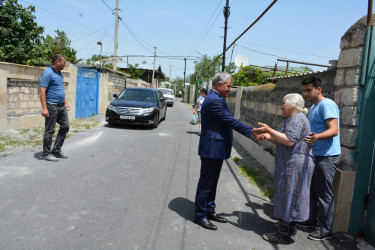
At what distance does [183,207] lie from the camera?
13.0 feet

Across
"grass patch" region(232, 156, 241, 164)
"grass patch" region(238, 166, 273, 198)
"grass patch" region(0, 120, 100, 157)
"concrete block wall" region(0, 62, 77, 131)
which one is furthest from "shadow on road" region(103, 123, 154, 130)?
"grass patch" region(238, 166, 273, 198)

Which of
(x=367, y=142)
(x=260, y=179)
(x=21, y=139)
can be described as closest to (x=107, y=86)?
(x=21, y=139)

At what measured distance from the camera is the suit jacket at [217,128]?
11.1 feet

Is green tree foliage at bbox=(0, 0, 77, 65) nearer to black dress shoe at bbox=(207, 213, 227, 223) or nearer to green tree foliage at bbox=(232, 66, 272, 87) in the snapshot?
green tree foliage at bbox=(232, 66, 272, 87)

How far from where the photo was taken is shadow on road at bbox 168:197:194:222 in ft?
12.1

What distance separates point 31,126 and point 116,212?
6.76 metres

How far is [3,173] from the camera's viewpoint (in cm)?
467

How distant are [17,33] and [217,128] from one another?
1202 centimetres

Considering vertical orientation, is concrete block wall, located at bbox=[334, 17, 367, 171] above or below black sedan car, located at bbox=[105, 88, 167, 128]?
above

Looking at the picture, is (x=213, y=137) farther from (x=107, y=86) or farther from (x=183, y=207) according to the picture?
(x=107, y=86)

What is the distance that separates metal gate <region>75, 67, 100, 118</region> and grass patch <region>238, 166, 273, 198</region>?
8852 mm

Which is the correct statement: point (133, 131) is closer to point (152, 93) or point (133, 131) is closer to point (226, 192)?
point (152, 93)

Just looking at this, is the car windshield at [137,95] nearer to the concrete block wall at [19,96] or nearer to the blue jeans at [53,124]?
the concrete block wall at [19,96]

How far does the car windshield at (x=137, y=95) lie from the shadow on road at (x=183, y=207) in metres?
8.09
